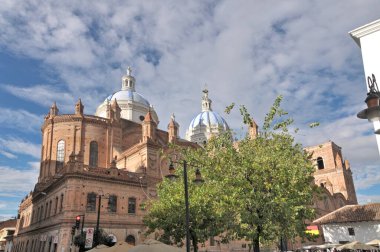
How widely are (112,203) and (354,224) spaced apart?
24716mm

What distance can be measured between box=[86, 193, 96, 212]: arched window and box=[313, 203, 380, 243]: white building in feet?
78.0

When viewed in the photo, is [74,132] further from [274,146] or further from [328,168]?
[328,168]

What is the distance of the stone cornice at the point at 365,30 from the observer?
28.7ft

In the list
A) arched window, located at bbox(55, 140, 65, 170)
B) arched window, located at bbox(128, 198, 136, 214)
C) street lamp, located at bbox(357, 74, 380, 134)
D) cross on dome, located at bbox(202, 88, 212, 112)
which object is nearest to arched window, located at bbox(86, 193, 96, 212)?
arched window, located at bbox(128, 198, 136, 214)

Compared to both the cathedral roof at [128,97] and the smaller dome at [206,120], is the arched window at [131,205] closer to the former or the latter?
the cathedral roof at [128,97]

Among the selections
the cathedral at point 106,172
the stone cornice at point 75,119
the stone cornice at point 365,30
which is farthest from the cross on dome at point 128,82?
the stone cornice at point 365,30

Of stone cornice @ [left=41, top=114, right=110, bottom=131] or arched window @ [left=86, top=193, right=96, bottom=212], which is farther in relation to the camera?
stone cornice @ [left=41, top=114, right=110, bottom=131]

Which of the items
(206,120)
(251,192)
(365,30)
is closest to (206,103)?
(206,120)

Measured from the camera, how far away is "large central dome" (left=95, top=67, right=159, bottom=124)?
55375 millimetres

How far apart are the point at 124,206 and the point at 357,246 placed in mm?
21140

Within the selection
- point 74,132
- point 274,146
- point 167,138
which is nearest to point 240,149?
point 274,146

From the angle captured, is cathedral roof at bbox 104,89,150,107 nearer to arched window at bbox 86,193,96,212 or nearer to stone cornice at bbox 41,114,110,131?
stone cornice at bbox 41,114,110,131

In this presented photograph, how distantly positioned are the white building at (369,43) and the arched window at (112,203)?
27848 millimetres

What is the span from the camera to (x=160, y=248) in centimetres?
1314
